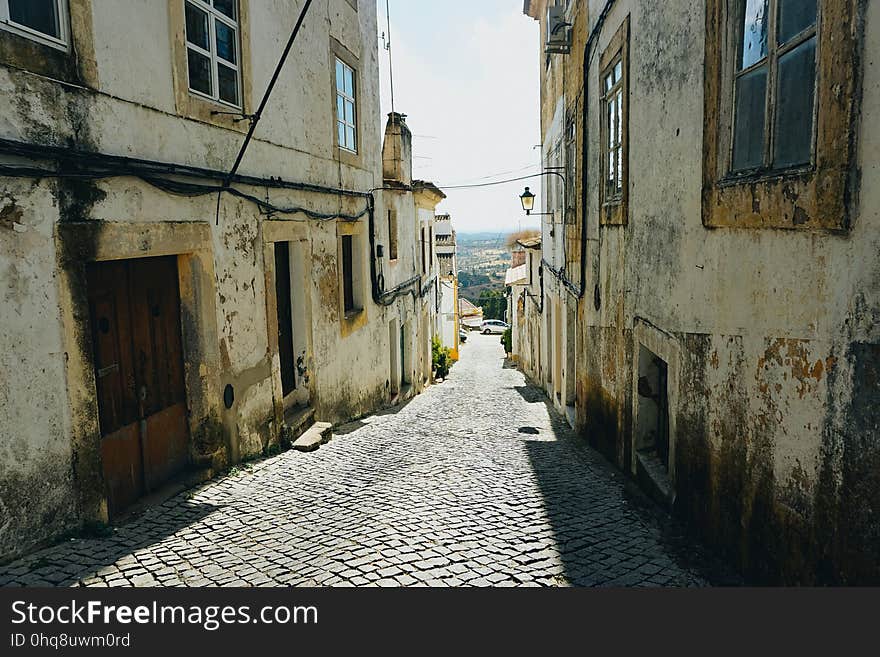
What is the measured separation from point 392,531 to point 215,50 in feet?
15.3

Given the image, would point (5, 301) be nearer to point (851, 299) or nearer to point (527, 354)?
point (851, 299)

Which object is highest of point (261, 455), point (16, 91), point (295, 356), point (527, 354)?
point (16, 91)

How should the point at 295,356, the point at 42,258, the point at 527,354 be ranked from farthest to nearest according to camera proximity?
the point at 527,354
the point at 295,356
the point at 42,258

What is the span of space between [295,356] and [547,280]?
323 inches

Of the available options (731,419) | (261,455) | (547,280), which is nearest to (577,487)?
(731,419)

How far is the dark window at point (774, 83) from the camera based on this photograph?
356cm

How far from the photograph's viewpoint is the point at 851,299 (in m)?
3.07

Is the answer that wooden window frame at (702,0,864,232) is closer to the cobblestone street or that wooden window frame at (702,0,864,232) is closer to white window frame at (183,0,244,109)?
the cobblestone street

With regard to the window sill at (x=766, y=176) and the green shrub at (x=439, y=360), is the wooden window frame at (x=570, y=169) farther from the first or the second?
the green shrub at (x=439, y=360)

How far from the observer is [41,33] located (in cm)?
417

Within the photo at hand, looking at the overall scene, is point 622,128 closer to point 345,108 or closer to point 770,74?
point 770,74

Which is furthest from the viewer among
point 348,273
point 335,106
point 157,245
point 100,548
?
point 348,273

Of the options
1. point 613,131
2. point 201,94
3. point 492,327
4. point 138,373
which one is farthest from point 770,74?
point 492,327

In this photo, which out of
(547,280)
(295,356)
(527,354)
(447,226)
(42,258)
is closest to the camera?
(42,258)
